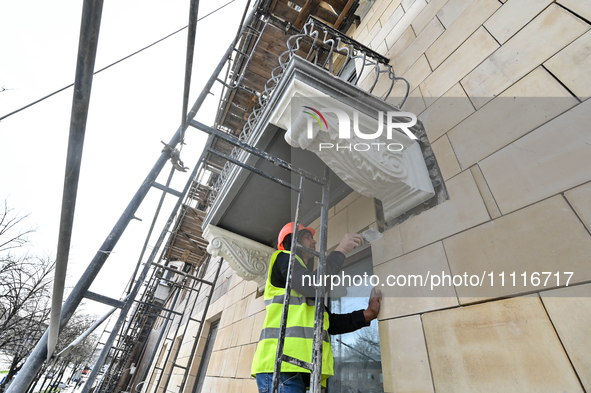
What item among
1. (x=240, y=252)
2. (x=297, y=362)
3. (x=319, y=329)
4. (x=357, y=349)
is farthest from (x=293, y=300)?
(x=240, y=252)

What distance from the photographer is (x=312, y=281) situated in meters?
1.81

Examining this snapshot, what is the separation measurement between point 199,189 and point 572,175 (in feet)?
27.2

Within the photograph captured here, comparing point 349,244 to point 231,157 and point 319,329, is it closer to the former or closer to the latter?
point 319,329

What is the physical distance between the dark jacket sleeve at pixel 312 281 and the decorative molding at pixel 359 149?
0.62m

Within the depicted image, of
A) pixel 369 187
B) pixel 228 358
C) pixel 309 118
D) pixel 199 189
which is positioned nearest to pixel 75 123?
pixel 309 118

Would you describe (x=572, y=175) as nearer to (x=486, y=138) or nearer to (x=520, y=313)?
(x=486, y=138)

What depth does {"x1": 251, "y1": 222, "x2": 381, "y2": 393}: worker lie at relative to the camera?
64.1 inches

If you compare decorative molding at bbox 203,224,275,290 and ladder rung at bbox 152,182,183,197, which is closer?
ladder rung at bbox 152,182,183,197

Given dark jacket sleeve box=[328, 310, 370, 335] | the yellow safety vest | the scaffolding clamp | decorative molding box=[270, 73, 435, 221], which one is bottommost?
the yellow safety vest

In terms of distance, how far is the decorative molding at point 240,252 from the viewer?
12.2 ft

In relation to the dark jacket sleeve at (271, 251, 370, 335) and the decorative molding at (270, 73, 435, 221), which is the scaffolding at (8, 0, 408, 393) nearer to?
the dark jacket sleeve at (271, 251, 370, 335)

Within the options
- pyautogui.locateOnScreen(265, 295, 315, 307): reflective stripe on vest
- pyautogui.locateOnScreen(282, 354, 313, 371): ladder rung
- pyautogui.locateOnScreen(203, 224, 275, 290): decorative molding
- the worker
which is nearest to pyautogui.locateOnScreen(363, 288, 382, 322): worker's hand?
the worker

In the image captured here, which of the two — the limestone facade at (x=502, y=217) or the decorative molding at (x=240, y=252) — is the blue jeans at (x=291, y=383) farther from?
the decorative molding at (x=240, y=252)

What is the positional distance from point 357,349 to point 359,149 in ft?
5.55
